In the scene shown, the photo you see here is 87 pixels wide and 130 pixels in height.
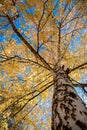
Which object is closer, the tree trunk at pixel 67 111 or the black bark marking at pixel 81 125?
the black bark marking at pixel 81 125

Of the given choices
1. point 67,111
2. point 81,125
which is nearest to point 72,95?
point 67,111

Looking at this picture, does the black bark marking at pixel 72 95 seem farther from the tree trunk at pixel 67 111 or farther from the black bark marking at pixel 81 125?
the black bark marking at pixel 81 125

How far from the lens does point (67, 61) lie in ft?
19.0

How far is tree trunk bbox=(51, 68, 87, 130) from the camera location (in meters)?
2.08

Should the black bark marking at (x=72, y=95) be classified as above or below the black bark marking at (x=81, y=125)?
above

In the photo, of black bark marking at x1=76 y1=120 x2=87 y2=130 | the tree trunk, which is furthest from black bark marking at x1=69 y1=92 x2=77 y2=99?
black bark marking at x1=76 y1=120 x2=87 y2=130

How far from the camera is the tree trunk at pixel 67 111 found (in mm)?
2076

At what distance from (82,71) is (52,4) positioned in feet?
9.91

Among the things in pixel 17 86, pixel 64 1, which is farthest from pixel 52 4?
pixel 17 86

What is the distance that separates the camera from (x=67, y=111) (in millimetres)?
2404

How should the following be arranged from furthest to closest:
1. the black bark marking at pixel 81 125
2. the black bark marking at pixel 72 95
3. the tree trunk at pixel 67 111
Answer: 1. the black bark marking at pixel 72 95
2. the tree trunk at pixel 67 111
3. the black bark marking at pixel 81 125

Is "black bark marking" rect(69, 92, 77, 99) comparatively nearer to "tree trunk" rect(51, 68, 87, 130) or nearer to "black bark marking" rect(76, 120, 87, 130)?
"tree trunk" rect(51, 68, 87, 130)

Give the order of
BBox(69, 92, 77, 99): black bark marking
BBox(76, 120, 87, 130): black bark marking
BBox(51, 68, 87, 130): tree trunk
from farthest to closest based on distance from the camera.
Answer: BBox(69, 92, 77, 99): black bark marking → BBox(51, 68, 87, 130): tree trunk → BBox(76, 120, 87, 130): black bark marking

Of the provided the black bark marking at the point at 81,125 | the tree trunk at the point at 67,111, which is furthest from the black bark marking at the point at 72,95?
the black bark marking at the point at 81,125
